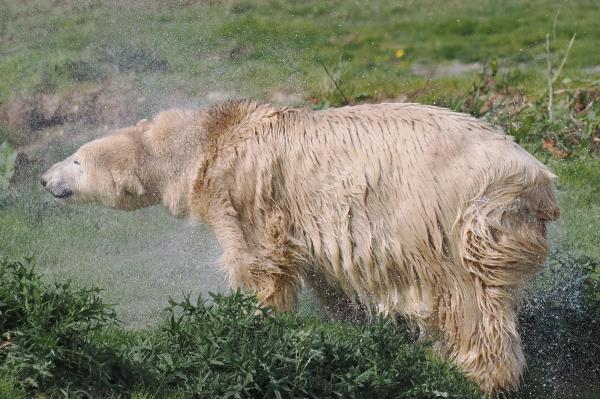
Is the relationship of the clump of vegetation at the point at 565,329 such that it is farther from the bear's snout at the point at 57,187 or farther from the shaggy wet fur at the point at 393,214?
the bear's snout at the point at 57,187

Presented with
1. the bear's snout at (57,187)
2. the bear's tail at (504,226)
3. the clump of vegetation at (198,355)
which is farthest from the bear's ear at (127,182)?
the bear's tail at (504,226)

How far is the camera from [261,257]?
667 cm

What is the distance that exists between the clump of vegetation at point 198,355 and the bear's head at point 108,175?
4.90 feet

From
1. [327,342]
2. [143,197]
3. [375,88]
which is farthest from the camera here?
[375,88]

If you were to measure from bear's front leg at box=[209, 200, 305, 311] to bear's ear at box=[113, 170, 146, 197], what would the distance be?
709 millimetres

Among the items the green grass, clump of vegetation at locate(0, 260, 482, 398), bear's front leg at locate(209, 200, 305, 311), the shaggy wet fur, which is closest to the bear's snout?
the shaggy wet fur

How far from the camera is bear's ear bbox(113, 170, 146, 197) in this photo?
712 cm

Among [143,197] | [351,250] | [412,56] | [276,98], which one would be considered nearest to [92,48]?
[276,98]

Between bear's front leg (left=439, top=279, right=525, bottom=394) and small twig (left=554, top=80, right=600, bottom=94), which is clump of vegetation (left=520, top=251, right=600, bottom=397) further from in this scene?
small twig (left=554, top=80, right=600, bottom=94)

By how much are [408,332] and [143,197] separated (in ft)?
7.06

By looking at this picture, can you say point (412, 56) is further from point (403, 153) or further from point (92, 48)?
point (403, 153)

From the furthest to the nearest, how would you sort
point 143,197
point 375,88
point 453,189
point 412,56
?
point 412,56 → point 375,88 → point 143,197 → point 453,189

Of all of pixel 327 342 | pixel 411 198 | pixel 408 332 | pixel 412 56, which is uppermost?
pixel 411 198

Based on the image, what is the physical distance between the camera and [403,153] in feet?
21.1
